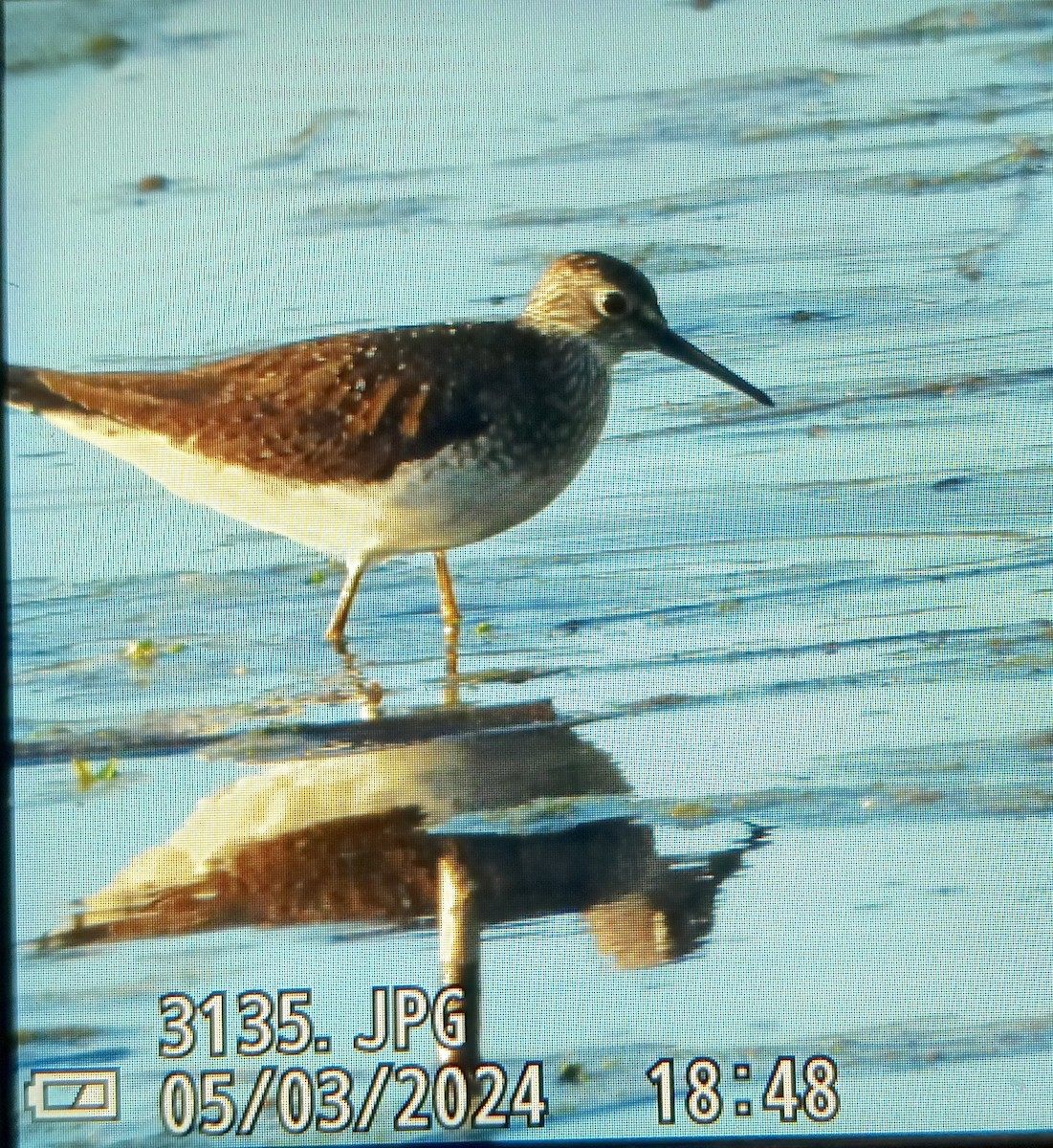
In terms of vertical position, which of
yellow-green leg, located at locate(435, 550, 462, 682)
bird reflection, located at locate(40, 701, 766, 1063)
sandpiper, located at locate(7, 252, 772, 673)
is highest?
sandpiper, located at locate(7, 252, 772, 673)

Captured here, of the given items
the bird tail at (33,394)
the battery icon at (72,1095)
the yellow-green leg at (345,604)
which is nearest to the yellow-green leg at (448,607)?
the yellow-green leg at (345,604)

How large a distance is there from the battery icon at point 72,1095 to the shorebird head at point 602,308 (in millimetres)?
2889

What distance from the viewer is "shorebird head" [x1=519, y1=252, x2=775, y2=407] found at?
623cm

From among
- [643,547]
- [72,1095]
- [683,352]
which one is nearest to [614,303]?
[683,352]

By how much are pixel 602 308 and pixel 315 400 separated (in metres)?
0.97

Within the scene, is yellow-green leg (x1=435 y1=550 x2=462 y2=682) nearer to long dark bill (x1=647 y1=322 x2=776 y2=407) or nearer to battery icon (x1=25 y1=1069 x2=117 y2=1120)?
long dark bill (x1=647 y1=322 x2=776 y2=407)

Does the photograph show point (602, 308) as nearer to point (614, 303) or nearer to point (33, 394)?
point (614, 303)

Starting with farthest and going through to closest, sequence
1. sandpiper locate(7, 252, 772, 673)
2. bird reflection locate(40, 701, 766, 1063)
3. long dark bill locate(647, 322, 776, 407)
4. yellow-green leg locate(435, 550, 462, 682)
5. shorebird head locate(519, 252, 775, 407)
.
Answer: long dark bill locate(647, 322, 776, 407) → shorebird head locate(519, 252, 775, 407) → yellow-green leg locate(435, 550, 462, 682) → sandpiper locate(7, 252, 772, 673) → bird reflection locate(40, 701, 766, 1063)

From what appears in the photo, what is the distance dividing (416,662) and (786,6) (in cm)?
596

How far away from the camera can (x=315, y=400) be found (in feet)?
19.0

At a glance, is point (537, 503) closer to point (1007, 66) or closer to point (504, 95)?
point (504, 95)

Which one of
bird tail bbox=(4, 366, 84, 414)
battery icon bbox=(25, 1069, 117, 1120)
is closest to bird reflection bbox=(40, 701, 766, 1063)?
battery icon bbox=(25, 1069, 117, 1120)

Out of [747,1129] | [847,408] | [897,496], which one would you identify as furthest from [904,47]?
[747,1129]

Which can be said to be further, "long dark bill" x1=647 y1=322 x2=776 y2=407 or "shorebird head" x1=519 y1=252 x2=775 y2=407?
"long dark bill" x1=647 y1=322 x2=776 y2=407
